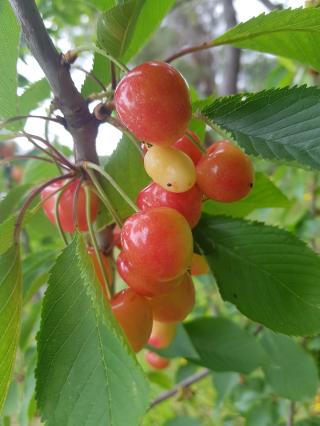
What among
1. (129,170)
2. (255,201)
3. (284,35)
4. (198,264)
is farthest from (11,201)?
(284,35)

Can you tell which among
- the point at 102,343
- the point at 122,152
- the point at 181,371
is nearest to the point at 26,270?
the point at 122,152

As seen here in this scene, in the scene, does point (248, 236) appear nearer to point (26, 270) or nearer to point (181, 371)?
point (26, 270)

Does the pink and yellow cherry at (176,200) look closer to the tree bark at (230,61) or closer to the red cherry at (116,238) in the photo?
the red cherry at (116,238)

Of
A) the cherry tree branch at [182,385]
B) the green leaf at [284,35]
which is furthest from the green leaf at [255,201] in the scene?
the cherry tree branch at [182,385]

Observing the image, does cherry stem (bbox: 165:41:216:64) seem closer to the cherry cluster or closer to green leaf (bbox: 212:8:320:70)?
green leaf (bbox: 212:8:320:70)

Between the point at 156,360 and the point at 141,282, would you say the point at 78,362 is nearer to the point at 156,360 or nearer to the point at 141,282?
the point at 141,282

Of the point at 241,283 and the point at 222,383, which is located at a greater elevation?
the point at 241,283
